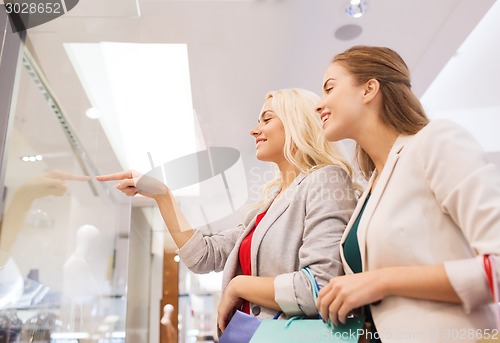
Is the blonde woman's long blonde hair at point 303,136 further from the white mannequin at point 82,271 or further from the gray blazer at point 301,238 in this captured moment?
the white mannequin at point 82,271

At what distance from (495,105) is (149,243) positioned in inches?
75.6

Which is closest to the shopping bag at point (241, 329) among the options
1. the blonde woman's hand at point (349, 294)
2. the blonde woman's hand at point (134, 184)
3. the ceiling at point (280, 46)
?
the blonde woman's hand at point (349, 294)

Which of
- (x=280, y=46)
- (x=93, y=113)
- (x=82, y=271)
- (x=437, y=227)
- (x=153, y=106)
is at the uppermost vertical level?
(x=280, y=46)

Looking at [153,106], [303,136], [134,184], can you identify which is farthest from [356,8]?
[134,184]

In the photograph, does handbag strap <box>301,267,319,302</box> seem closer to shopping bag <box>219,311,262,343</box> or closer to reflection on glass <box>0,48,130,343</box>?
shopping bag <box>219,311,262,343</box>

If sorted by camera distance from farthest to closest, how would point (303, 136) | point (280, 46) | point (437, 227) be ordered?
point (280, 46) < point (303, 136) < point (437, 227)

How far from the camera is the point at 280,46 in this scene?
2.38m

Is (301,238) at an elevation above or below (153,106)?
below

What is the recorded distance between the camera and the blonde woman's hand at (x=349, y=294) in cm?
75

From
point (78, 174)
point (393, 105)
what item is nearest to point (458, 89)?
point (393, 105)

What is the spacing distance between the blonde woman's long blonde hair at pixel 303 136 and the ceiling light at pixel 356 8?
1.04 m

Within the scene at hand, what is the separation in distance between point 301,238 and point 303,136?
0.99 feet

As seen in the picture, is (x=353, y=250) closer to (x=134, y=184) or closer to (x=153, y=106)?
(x=134, y=184)

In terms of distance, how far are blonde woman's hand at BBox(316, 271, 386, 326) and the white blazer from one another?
43 millimetres
